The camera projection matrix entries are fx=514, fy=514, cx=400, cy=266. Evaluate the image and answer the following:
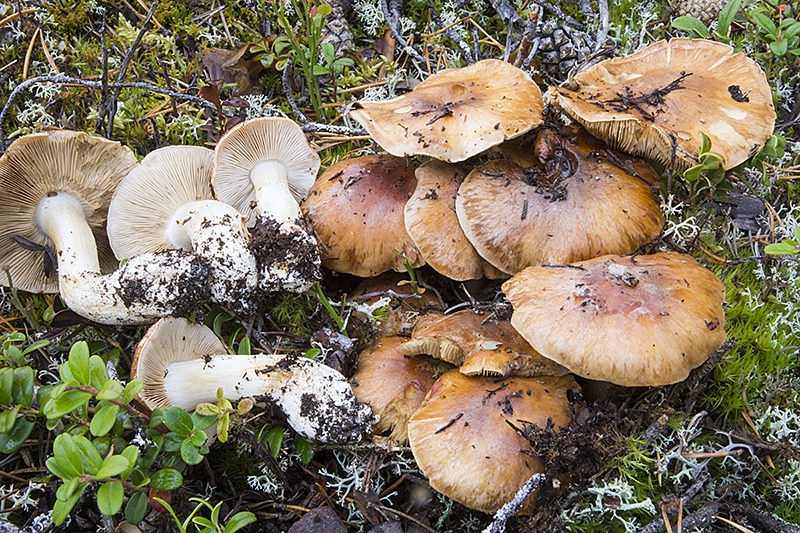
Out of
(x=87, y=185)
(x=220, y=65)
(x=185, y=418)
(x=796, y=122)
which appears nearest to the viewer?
(x=185, y=418)

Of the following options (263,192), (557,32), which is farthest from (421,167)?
(557,32)

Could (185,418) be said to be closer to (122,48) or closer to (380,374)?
(380,374)

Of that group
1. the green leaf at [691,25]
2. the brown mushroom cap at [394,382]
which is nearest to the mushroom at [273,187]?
the brown mushroom cap at [394,382]

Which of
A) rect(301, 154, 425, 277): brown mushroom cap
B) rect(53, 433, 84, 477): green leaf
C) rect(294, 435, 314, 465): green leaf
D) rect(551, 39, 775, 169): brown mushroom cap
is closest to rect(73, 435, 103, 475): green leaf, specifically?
rect(53, 433, 84, 477): green leaf

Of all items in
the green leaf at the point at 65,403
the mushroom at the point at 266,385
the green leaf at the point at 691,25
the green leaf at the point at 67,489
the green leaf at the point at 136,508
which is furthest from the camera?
the green leaf at the point at 691,25

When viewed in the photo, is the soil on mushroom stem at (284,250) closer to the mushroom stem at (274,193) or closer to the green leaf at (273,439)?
the mushroom stem at (274,193)
